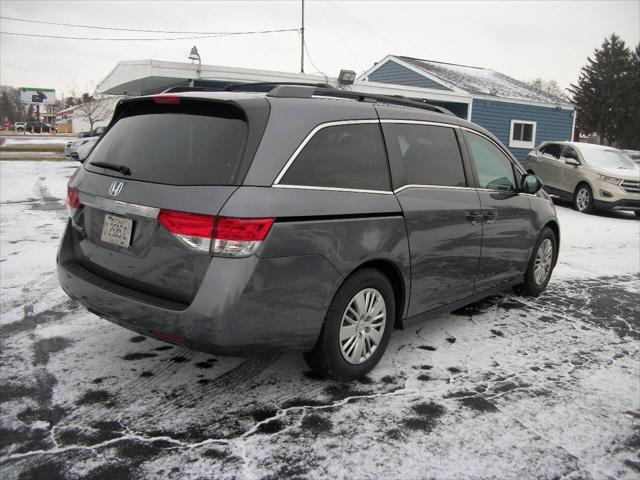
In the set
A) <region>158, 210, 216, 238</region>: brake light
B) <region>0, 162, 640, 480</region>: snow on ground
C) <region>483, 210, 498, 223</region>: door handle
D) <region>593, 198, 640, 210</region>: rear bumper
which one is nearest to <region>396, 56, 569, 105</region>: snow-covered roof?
<region>593, 198, 640, 210</region>: rear bumper

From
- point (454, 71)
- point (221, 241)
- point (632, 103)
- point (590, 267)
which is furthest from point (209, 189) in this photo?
point (632, 103)

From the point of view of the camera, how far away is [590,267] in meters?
6.96

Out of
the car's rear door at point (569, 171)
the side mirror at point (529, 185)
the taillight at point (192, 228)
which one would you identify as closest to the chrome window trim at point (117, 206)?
the taillight at point (192, 228)

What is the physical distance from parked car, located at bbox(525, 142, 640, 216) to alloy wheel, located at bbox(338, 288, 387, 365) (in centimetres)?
1067

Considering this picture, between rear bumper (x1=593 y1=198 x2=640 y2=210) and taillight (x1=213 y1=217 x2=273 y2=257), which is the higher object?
taillight (x1=213 y1=217 x2=273 y2=257)

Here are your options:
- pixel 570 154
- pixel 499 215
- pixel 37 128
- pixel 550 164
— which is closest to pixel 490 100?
pixel 550 164

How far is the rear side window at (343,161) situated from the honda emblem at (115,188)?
0.94 meters

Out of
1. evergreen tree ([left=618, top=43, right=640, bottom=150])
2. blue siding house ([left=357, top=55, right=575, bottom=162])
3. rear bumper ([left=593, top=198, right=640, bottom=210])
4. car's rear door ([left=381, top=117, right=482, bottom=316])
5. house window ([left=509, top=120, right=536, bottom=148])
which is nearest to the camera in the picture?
car's rear door ([left=381, top=117, right=482, bottom=316])

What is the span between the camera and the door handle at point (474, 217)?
4000mm

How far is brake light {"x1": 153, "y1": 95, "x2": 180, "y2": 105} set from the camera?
3098 millimetres

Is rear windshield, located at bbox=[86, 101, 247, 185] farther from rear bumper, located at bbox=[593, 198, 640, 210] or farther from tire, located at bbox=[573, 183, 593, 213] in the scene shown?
tire, located at bbox=[573, 183, 593, 213]

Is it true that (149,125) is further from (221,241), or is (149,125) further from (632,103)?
(632,103)

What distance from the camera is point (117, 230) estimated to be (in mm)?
2973

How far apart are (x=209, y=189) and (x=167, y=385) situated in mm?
1311
